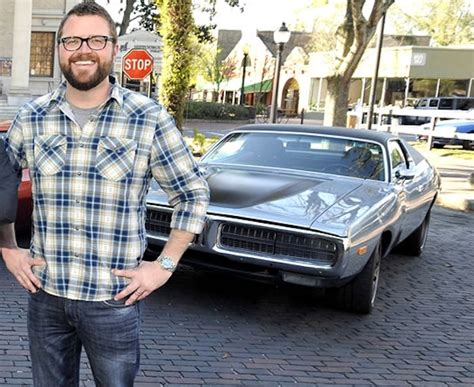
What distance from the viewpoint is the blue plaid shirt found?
6.46 ft

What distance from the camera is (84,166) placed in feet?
6.44

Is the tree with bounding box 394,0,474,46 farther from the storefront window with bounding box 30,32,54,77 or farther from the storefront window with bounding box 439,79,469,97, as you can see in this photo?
the storefront window with bounding box 30,32,54,77

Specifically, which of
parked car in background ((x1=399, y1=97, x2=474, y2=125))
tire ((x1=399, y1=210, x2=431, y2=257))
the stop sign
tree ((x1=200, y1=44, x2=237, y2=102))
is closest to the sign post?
the stop sign

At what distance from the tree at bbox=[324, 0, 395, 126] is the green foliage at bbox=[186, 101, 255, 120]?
18415 millimetres

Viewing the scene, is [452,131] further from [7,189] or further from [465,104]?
[7,189]

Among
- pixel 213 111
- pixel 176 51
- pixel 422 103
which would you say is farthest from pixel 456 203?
pixel 213 111

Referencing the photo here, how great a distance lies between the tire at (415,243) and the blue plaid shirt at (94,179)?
17.9ft

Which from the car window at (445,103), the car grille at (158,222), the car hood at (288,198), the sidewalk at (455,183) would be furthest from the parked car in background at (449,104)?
the car grille at (158,222)

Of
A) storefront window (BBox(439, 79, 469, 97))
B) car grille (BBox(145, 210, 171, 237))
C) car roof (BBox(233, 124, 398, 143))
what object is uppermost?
storefront window (BBox(439, 79, 469, 97))

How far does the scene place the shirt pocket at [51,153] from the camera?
1.97 meters

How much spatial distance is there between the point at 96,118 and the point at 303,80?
165ft

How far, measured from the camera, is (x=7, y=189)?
1963 millimetres

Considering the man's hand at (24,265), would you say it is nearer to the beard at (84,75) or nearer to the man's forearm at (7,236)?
the man's forearm at (7,236)

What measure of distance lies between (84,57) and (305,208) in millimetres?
2804
